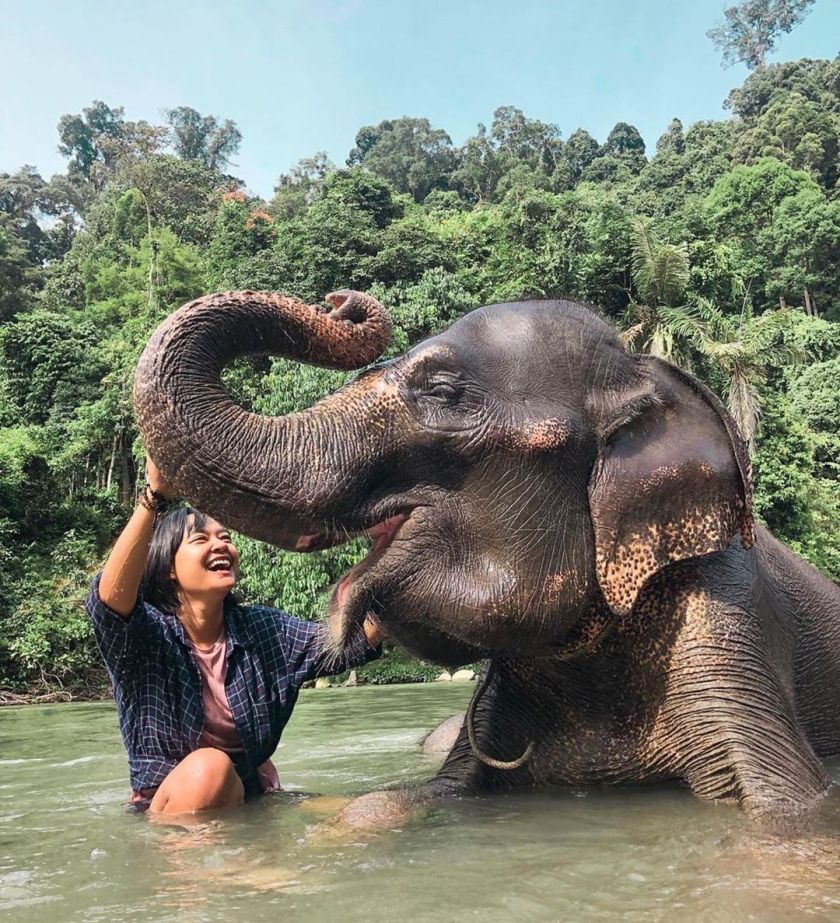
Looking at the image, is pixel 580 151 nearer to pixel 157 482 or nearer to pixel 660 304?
pixel 660 304

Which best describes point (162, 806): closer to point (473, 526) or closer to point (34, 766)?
point (473, 526)

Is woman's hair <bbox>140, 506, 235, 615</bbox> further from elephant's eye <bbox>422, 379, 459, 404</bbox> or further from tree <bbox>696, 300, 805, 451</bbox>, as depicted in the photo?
tree <bbox>696, 300, 805, 451</bbox>

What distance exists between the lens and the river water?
1864 millimetres

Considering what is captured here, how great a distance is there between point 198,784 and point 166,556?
853mm

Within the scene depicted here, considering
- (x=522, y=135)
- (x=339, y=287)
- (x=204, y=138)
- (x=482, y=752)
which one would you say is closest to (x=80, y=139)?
(x=204, y=138)

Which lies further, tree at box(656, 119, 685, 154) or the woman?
tree at box(656, 119, 685, 154)

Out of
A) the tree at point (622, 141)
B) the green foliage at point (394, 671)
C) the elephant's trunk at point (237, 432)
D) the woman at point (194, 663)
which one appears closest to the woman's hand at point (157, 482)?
the elephant's trunk at point (237, 432)

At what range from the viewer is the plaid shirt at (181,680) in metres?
3.27

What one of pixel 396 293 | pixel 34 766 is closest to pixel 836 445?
pixel 396 293

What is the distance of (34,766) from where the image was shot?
225 inches

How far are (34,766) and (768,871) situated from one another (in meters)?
4.86

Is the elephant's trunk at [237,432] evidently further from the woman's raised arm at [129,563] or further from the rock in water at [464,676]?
the rock in water at [464,676]

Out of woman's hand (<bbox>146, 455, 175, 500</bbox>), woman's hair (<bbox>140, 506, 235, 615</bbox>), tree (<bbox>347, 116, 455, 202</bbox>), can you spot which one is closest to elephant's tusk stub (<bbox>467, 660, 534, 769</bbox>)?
woman's hair (<bbox>140, 506, 235, 615</bbox>)

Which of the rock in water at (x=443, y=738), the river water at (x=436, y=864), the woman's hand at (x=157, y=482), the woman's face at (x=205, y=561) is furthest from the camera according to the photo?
the rock in water at (x=443, y=738)
